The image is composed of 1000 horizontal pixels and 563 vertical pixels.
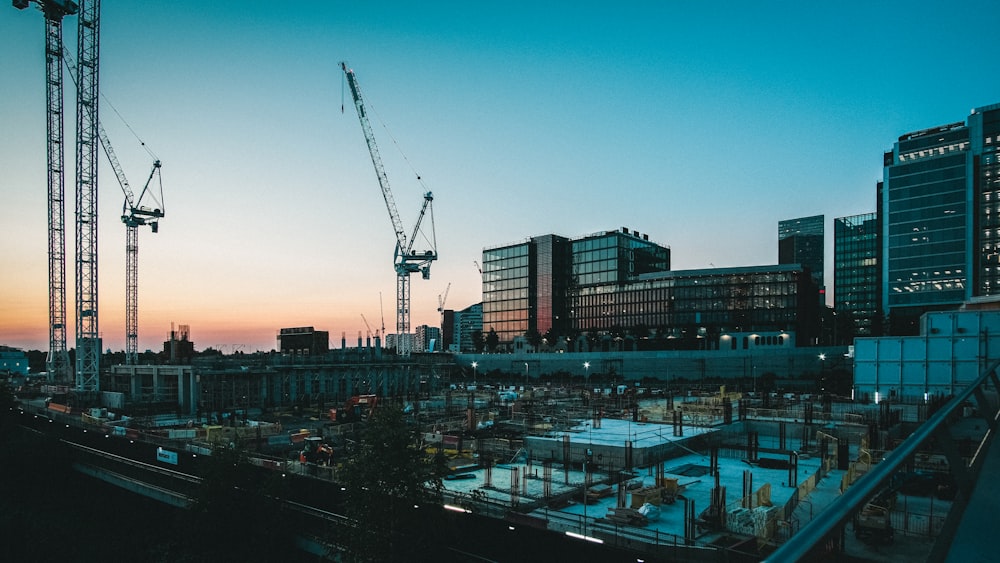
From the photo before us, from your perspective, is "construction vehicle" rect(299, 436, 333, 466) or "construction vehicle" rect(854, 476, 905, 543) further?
"construction vehicle" rect(299, 436, 333, 466)

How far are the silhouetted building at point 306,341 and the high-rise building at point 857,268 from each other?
141527 millimetres

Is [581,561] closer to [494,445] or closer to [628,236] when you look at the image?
[494,445]

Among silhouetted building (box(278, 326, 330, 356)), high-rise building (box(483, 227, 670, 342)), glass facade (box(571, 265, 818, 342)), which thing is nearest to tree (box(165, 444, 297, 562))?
glass facade (box(571, 265, 818, 342))

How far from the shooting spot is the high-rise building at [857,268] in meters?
175

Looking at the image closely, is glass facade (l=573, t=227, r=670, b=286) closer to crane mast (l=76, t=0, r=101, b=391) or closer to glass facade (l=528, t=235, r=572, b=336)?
glass facade (l=528, t=235, r=572, b=336)

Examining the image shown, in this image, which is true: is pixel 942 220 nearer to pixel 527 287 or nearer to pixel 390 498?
pixel 527 287

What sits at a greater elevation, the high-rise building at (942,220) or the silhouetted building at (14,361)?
the high-rise building at (942,220)

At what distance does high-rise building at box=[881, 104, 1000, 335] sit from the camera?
100438mm

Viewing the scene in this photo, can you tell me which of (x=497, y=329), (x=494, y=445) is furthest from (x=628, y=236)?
(x=494, y=445)

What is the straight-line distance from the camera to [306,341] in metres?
141

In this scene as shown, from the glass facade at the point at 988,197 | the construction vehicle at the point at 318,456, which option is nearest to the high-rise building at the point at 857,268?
the glass facade at the point at 988,197

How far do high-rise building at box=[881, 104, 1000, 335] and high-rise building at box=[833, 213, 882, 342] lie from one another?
68449 millimetres

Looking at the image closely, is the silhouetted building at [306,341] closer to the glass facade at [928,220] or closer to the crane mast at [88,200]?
the crane mast at [88,200]

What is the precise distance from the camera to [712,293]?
4729 inches
